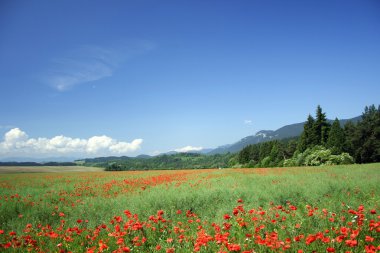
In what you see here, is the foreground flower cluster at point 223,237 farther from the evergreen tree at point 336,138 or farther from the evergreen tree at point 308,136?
the evergreen tree at point 308,136

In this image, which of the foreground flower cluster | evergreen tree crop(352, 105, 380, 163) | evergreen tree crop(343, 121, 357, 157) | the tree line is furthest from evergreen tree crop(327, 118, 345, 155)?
the foreground flower cluster

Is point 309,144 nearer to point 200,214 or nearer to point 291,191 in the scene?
point 291,191

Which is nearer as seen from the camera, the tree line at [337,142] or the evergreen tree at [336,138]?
the tree line at [337,142]

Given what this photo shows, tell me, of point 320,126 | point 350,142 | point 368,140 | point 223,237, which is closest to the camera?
point 223,237

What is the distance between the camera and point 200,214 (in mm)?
8281

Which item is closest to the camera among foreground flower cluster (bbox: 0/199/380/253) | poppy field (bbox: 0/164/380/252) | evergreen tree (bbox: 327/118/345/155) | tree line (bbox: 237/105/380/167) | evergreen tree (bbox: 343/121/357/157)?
foreground flower cluster (bbox: 0/199/380/253)

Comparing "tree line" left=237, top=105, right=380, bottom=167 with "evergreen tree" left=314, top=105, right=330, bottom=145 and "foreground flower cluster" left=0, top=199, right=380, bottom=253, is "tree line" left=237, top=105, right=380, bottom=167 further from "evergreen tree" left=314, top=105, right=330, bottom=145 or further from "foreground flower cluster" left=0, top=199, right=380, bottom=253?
"foreground flower cluster" left=0, top=199, right=380, bottom=253

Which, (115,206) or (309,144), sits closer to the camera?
(115,206)

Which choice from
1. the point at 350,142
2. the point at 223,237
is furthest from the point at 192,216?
the point at 350,142

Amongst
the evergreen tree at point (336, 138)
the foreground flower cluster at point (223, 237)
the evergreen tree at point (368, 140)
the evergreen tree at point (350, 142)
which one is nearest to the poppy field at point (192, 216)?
the foreground flower cluster at point (223, 237)

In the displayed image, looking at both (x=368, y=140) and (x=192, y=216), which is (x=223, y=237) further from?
(x=368, y=140)

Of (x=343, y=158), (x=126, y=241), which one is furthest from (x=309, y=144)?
(x=126, y=241)

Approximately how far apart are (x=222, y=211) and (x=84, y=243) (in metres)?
4.22

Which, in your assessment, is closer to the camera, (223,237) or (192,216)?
(223,237)
